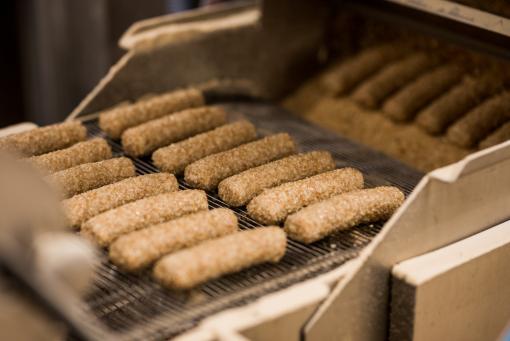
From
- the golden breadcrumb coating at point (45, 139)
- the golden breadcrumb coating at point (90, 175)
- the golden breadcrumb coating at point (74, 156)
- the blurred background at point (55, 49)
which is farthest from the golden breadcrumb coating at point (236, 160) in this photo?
the blurred background at point (55, 49)

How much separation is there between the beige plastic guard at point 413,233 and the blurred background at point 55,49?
2783mm

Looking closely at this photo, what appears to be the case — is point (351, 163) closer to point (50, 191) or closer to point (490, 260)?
point (490, 260)

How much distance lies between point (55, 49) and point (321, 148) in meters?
2.21

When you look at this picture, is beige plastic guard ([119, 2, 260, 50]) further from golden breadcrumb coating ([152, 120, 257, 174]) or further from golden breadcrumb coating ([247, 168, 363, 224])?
golden breadcrumb coating ([247, 168, 363, 224])

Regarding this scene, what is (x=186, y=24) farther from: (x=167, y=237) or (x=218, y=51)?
(x=167, y=237)

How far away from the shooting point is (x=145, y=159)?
280 centimetres

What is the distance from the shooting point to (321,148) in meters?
2.95

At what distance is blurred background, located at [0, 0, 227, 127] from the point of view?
443 centimetres

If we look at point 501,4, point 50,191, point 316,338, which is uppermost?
point 501,4

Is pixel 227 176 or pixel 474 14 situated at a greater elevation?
pixel 474 14

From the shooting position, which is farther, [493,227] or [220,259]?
[493,227]

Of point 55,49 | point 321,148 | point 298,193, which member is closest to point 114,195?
point 298,193

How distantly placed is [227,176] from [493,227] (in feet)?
2.89

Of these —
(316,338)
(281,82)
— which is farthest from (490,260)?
(281,82)
